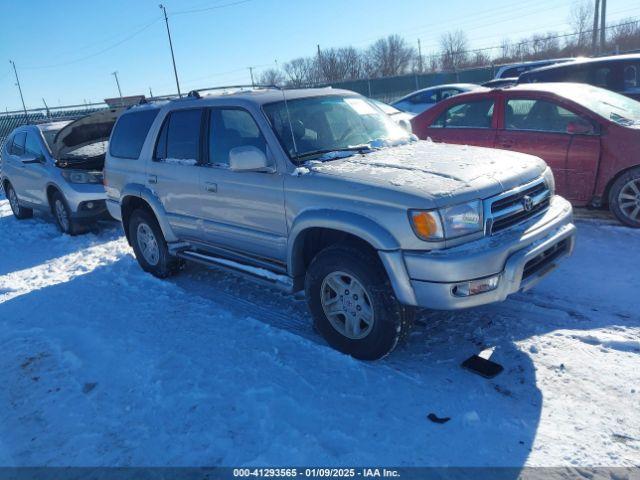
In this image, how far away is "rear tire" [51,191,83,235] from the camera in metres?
8.35

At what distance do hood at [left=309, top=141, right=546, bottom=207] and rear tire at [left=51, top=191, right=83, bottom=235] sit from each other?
5977mm

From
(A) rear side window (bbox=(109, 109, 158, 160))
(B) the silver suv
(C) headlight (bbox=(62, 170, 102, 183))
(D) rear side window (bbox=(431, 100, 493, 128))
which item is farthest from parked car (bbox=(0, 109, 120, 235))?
(D) rear side window (bbox=(431, 100, 493, 128))

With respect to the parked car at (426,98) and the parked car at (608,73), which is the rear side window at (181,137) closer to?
the parked car at (608,73)

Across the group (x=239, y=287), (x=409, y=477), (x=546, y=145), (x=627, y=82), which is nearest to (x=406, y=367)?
(x=409, y=477)

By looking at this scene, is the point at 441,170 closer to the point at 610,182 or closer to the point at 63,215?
the point at 610,182

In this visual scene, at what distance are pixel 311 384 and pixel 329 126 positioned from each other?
2.24 m

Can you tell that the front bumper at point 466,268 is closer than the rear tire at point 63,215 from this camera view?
Yes

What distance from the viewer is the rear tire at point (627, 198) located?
567 centimetres

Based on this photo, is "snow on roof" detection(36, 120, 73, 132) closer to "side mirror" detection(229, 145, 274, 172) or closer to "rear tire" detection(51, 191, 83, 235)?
"rear tire" detection(51, 191, 83, 235)

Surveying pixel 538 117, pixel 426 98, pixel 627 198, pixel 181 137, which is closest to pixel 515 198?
pixel 627 198

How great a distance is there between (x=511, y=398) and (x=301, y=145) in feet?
8.01

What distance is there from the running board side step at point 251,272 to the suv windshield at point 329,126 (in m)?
1.01

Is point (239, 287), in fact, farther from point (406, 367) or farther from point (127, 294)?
point (406, 367)

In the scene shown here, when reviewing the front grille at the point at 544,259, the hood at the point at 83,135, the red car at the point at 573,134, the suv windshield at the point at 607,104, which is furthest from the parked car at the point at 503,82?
the hood at the point at 83,135
